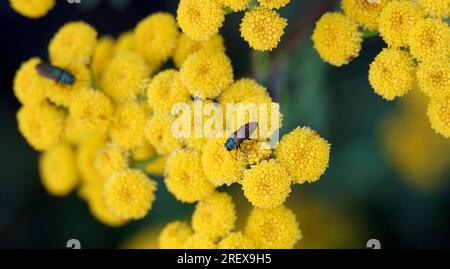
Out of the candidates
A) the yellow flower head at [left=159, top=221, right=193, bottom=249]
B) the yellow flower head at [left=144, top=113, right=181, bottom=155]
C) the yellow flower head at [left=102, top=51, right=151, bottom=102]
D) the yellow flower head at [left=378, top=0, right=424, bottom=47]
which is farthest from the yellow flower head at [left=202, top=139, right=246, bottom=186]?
the yellow flower head at [left=378, top=0, right=424, bottom=47]

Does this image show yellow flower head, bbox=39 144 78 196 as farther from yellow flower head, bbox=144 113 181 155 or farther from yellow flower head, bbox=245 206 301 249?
yellow flower head, bbox=245 206 301 249

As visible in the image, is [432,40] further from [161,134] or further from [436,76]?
[161,134]

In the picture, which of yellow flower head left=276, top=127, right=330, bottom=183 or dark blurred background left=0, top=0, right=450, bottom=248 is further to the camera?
dark blurred background left=0, top=0, right=450, bottom=248

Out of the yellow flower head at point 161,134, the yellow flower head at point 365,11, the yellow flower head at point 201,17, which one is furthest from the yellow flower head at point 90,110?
the yellow flower head at point 365,11

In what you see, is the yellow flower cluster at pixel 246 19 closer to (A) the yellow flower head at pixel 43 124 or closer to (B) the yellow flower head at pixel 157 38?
(B) the yellow flower head at pixel 157 38

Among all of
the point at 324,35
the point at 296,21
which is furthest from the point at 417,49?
the point at 296,21

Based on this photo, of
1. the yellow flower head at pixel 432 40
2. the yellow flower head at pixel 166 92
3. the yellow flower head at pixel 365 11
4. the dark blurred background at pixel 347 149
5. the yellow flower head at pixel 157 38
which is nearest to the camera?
the yellow flower head at pixel 432 40

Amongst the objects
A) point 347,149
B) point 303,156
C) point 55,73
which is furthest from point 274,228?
point 55,73
